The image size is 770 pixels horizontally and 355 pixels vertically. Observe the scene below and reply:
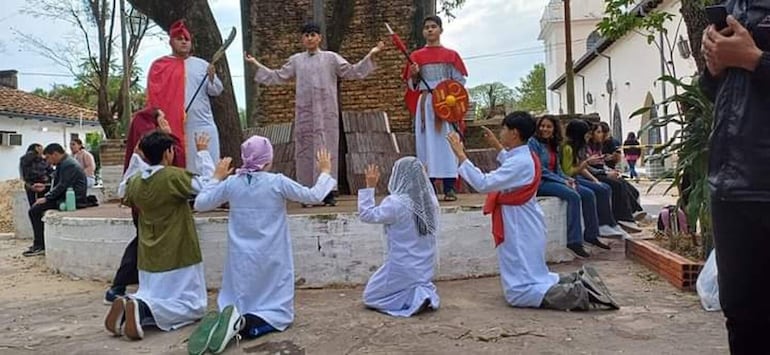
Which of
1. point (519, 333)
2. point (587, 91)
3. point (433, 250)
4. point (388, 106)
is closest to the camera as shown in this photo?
point (519, 333)

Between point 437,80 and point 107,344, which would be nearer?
point 107,344

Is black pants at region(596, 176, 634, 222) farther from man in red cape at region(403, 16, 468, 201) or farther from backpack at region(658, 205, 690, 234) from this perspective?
man in red cape at region(403, 16, 468, 201)

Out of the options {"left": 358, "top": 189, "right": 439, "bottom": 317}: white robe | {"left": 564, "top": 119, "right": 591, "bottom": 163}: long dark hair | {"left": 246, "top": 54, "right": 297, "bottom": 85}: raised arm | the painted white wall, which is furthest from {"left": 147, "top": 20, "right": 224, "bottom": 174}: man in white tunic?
the painted white wall

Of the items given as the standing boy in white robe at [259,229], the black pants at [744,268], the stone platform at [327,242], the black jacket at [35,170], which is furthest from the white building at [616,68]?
the black pants at [744,268]

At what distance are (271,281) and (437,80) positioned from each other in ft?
10.1

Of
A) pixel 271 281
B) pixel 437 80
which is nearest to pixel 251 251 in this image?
pixel 271 281

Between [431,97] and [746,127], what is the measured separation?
5.12 m

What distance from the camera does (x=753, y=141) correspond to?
1.98m

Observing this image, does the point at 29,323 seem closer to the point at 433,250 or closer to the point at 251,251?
Result: the point at 251,251

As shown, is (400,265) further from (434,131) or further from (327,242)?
(434,131)

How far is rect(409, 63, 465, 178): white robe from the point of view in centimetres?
707

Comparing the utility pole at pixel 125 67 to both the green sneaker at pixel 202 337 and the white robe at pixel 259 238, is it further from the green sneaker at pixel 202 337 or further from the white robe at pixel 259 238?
the green sneaker at pixel 202 337

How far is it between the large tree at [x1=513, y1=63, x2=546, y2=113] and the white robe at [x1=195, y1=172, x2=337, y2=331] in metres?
60.8

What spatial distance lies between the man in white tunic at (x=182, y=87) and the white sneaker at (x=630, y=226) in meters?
5.02
